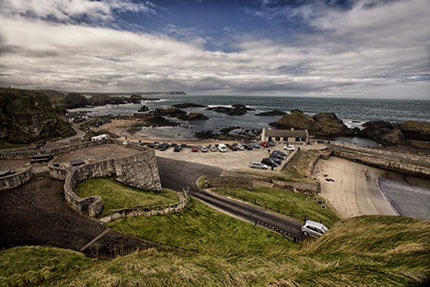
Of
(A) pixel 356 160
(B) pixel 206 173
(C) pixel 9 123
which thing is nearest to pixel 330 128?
(A) pixel 356 160

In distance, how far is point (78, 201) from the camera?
14.1 meters

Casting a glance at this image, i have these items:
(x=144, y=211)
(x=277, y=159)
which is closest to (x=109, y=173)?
(x=144, y=211)

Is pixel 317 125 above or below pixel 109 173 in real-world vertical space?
below

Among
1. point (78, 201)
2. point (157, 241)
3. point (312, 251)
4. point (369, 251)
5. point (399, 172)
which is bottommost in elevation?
point (399, 172)

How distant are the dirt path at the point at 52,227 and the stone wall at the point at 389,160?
166 ft

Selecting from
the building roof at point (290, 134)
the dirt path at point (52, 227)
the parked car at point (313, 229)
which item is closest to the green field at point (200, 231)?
the dirt path at point (52, 227)

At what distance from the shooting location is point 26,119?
52.7 m

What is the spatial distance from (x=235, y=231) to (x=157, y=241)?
7.51m

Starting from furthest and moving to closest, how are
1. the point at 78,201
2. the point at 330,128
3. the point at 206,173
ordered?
the point at 330,128 < the point at 206,173 < the point at 78,201

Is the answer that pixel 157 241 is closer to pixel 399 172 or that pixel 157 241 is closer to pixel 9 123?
pixel 399 172

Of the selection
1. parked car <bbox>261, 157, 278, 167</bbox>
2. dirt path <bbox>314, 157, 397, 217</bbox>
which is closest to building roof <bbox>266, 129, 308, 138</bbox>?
→ dirt path <bbox>314, 157, 397, 217</bbox>

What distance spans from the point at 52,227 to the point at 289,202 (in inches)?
882

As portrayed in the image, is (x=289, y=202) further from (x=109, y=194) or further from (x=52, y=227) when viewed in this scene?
(x=52, y=227)

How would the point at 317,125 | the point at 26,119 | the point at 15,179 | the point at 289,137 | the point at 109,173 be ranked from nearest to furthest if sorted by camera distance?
the point at 15,179
the point at 109,173
the point at 26,119
the point at 289,137
the point at 317,125
